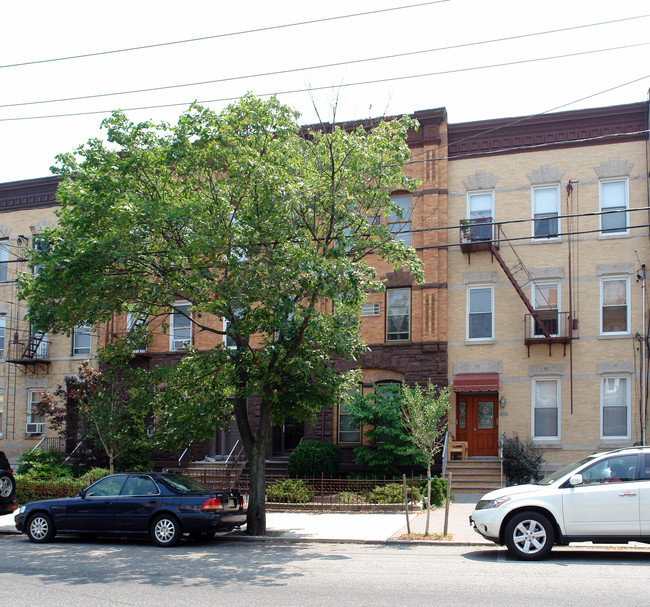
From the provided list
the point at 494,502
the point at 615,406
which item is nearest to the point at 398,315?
the point at 615,406


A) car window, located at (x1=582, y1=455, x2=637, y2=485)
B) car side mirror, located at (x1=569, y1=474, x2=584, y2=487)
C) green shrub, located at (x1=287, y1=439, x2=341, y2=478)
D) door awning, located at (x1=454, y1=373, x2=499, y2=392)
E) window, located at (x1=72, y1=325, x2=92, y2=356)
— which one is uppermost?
window, located at (x1=72, y1=325, x2=92, y2=356)

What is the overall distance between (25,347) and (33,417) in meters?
2.84

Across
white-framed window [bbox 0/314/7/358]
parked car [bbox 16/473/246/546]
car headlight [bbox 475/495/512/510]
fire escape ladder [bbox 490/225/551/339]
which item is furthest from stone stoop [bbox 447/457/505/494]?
white-framed window [bbox 0/314/7/358]

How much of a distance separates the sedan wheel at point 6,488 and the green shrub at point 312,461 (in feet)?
29.0

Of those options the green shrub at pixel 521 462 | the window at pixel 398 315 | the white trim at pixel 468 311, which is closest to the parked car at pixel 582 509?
the green shrub at pixel 521 462

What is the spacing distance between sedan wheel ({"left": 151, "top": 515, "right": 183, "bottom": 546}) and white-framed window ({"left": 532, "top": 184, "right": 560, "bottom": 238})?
15680 mm

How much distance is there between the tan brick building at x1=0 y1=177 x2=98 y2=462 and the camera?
2933 centimetres

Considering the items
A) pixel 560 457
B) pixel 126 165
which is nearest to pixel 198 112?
pixel 126 165

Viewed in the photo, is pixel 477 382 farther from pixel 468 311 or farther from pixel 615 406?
pixel 615 406

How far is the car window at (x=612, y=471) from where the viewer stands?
11500 mm

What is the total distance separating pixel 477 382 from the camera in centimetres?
2389

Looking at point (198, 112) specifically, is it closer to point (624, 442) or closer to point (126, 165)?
point (126, 165)

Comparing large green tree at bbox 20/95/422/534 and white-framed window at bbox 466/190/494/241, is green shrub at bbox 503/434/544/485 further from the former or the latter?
large green tree at bbox 20/95/422/534

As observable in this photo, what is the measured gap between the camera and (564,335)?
2355cm
